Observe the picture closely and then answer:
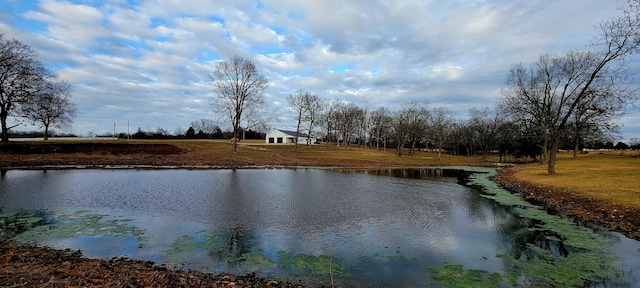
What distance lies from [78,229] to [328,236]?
908 cm

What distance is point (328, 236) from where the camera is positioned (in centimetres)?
1225

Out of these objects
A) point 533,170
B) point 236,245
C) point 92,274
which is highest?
point 533,170

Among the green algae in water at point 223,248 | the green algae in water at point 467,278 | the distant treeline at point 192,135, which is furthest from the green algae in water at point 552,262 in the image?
the distant treeline at point 192,135

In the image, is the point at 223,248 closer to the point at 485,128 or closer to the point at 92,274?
the point at 92,274

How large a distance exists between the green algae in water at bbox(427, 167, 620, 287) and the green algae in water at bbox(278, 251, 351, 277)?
8.42 feet

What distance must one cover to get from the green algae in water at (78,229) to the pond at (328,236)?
33mm

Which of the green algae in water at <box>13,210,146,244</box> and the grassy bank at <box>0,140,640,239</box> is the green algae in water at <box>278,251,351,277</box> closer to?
the green algae in water at <box>13,210,146,244</box>

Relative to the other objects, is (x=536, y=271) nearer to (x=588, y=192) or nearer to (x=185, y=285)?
(x=185, y=285)

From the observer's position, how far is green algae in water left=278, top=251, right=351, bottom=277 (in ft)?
28.6

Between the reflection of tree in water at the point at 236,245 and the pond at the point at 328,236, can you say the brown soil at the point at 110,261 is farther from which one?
the reflection of tree in water at the point at 236,245

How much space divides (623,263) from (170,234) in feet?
48.0

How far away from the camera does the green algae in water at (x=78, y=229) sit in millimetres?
10922

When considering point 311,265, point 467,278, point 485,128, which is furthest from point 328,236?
point 485,128

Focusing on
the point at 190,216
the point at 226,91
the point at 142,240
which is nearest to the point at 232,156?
the point at 226,91
